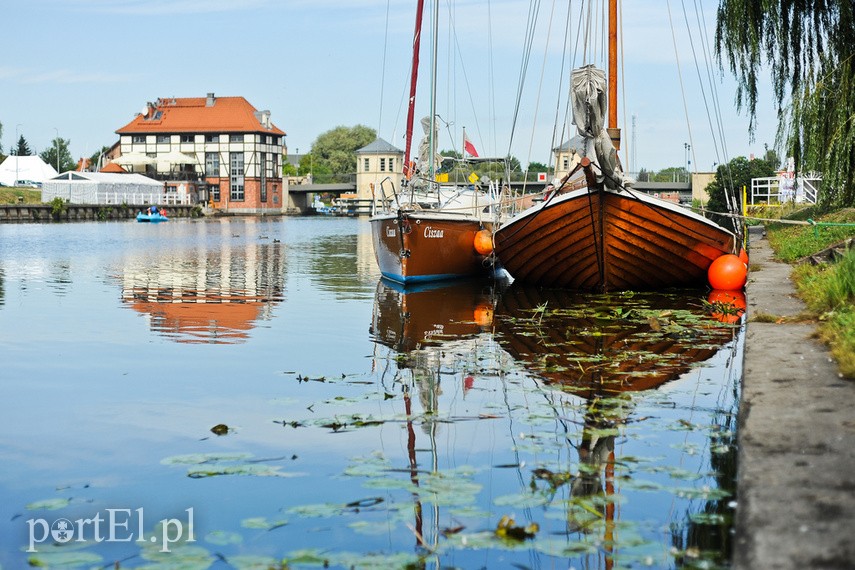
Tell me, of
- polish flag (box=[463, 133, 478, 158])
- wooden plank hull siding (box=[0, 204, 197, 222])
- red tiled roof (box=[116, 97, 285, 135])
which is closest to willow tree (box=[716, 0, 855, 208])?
polish flag (box=[463, 133, 478, 158])

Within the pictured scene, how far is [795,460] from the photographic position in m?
4.56

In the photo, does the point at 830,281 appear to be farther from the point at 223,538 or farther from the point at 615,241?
the point at 223,538

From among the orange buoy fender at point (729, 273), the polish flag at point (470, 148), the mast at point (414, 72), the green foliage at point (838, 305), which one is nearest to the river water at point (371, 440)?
the green foliage at point (838, 305)

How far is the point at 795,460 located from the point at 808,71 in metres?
15.1

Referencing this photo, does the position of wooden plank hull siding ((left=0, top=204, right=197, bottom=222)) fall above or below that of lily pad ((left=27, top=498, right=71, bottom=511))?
above

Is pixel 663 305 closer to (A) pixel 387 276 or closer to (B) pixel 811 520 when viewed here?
(A) pixel 387 276

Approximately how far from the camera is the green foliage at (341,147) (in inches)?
5846

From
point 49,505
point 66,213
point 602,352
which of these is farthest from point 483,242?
point 66,213

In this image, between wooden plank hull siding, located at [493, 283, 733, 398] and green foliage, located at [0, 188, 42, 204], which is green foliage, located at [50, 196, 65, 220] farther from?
wooden plank hull siding, located at [493, 283, 733, 398]

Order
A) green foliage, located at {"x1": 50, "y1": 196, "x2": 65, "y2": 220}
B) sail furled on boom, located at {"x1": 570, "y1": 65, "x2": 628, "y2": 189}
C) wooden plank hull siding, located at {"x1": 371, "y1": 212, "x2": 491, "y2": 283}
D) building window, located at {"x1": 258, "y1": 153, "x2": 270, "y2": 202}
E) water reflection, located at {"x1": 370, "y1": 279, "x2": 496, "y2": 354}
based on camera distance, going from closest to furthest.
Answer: water reflection, located at {"x1": 370, "y1": 279, "x2": 496, "y2": 354} < sail furled on boom, located at {"x1": 570, "y1": 65, "x2": 628, "y2": 189} < wooden plank hull siding, located at {"x1": 371, "y1": 212, "x2": 491, "y2": 283} < green foliage, located at {"x1": 50, "y1": 196, "x2": 65, "y2": 220} < building window, located at {"x1": 258, "y1": 153, "x2": 270, "y2": 202}

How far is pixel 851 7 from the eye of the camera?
1664 centimetres

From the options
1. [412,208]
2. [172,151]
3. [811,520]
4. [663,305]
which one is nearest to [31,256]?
[412,208]

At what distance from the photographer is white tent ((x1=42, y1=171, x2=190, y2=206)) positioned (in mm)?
87875

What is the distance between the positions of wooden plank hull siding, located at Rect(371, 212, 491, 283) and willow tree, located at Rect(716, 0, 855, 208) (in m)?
5.83
